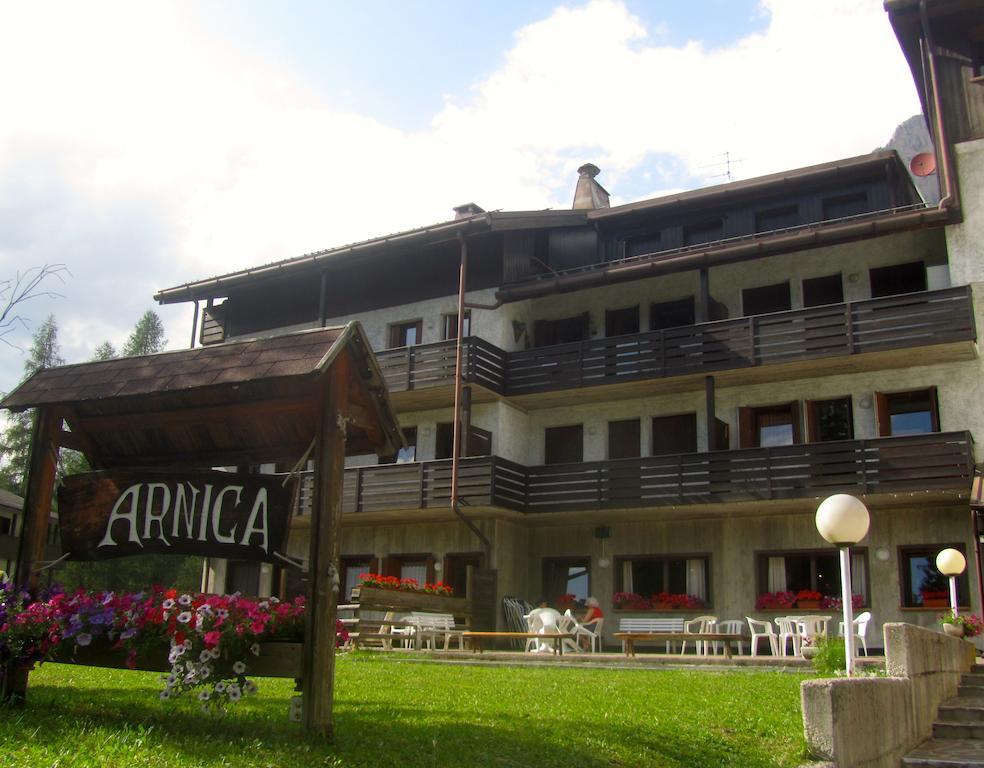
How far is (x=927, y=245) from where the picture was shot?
2125 centimetres

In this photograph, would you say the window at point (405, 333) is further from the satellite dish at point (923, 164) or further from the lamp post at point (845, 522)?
the lamp post at point (845, 522)

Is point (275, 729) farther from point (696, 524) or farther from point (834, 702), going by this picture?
point (696, 524)

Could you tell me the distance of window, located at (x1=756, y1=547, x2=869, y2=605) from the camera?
66.5 feet

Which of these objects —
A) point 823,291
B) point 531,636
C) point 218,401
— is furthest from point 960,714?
point 823,291

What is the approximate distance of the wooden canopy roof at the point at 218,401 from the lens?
23.1 feet

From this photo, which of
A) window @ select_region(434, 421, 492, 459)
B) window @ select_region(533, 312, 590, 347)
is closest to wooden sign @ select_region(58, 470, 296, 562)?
window @ select_region(434, 421, 492, 459)

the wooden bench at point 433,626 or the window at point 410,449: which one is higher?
Result: the window at point 410,449

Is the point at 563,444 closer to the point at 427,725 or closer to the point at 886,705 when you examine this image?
the point at 886,705

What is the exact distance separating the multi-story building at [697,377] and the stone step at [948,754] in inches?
380

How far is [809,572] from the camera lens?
2092cm

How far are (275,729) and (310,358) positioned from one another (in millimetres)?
2420

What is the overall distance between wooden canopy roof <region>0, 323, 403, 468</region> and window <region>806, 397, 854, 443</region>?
15.4m

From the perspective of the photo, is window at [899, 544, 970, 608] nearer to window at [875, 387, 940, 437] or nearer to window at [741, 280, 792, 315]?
Result: window at [875, 387, 940, 437]

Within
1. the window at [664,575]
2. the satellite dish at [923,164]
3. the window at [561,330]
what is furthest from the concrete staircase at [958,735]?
the satellite dish at [923,164]
